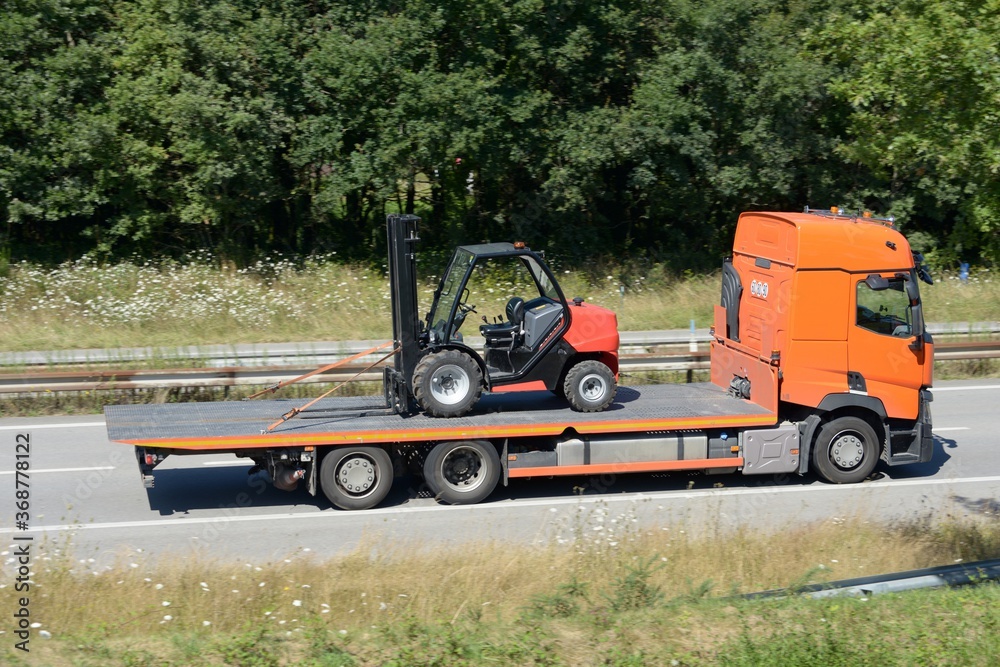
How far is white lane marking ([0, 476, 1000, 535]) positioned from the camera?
406 inches

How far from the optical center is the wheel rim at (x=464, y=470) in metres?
10.9

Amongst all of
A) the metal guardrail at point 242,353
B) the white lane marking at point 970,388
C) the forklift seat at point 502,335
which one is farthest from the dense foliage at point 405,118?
the forklift seat at point 502,335

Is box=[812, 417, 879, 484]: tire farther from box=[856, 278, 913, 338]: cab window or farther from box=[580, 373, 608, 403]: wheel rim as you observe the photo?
box=[580, 373, 608, 403]: wheel rim

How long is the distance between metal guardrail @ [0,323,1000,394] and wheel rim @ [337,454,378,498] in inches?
179

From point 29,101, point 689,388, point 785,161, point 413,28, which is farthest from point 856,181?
point 29,101

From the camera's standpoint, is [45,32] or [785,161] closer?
[45,32]

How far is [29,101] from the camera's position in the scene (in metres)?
20.9

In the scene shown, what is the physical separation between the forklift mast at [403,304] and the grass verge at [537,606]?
7.45 feet

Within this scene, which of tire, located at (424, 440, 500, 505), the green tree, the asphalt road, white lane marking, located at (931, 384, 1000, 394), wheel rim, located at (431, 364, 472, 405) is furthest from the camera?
white lane marking, located at (931, 384, 1000, 394)

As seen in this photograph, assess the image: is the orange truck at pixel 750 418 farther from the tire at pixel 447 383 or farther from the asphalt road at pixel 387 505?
the asphalt road at pixel 387 505

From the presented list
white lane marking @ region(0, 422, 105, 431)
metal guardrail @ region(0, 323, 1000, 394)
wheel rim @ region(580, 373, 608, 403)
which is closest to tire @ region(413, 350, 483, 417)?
wheel rim @ region(580, 373, 608, 403)

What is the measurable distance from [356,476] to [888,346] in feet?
19.5

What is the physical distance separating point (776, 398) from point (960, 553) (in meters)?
2.74

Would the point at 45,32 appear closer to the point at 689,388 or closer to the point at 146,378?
the point at 146,378
